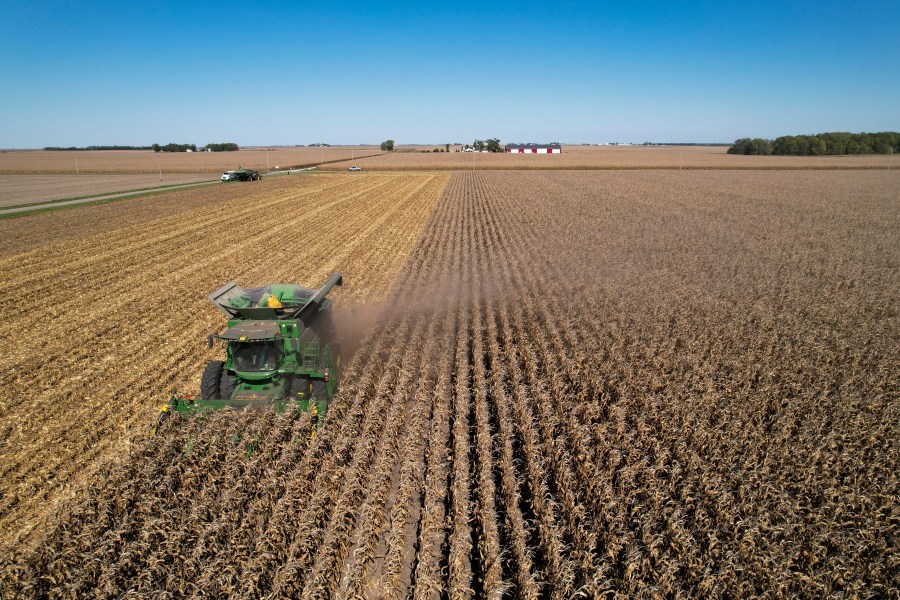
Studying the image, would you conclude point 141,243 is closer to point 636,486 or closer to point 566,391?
point 566,391

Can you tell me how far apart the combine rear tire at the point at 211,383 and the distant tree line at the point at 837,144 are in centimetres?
15292

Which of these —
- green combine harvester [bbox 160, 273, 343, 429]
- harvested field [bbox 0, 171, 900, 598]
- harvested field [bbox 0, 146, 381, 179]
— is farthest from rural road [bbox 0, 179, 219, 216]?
green combine harvester [bbox 160, 273, 343, 429]

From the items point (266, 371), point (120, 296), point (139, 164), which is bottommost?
point (120, 296)

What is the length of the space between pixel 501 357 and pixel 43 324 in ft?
43.4

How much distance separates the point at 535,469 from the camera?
7.32m

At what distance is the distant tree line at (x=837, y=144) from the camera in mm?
120125

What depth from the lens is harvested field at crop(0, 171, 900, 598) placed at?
5.63m

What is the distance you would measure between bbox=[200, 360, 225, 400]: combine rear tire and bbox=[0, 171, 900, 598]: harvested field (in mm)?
487

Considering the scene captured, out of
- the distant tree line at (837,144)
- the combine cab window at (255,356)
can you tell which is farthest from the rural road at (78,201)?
the distant tree line at (837,144)

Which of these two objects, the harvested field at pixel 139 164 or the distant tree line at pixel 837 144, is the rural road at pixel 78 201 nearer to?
the harvested field at pixel 139 164

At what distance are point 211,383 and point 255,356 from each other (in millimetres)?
1021

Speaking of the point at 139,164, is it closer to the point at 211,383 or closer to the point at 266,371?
the point at 211,383

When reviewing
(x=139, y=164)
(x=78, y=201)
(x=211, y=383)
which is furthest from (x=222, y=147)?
(x=211, y=383)

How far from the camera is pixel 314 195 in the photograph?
4659cm
